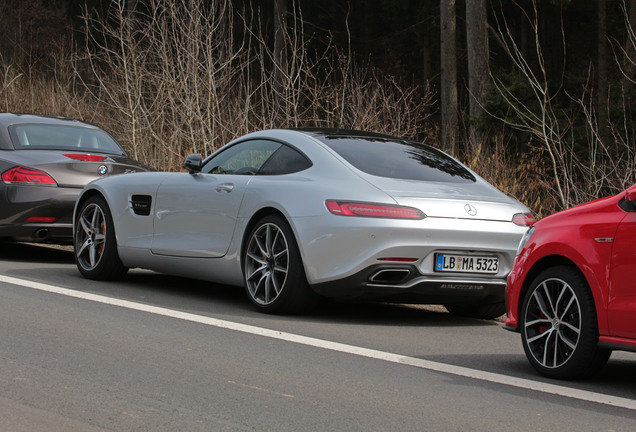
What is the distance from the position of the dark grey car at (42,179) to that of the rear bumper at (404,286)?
443cm

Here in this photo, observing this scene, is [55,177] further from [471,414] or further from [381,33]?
[381,33]

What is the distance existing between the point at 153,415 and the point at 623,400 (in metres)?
2.49

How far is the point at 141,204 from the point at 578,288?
16.1ft

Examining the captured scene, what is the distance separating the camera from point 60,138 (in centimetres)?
1227

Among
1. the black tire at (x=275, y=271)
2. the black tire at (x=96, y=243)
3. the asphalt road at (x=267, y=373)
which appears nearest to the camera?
the asphalt road at (x=267, y=373)

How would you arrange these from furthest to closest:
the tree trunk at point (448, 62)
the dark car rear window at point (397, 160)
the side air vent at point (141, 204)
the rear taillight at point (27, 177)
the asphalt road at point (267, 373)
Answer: the tree trunk at point (448, 62), the rear taillight at point (27, 177), the side air vent at point (141, 204), the dark car rear window at point (397, 160), the asphalt road at point (267, 373)

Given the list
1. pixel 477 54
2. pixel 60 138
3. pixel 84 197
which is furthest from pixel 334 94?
pixel 477 54

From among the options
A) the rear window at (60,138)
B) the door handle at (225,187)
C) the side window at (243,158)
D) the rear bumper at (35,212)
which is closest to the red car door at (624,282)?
the side window at (243,158)

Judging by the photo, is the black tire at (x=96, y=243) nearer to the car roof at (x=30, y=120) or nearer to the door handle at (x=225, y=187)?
the door handle at (x=225, y=187)

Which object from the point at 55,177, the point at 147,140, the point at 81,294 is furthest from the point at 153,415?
the point at 147,140

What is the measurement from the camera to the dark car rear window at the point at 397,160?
26.8ft

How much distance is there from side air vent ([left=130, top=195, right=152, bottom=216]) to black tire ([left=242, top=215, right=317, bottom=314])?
160 cm

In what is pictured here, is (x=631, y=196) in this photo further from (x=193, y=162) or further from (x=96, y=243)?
(x=96, y=243)

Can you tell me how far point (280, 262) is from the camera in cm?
804
